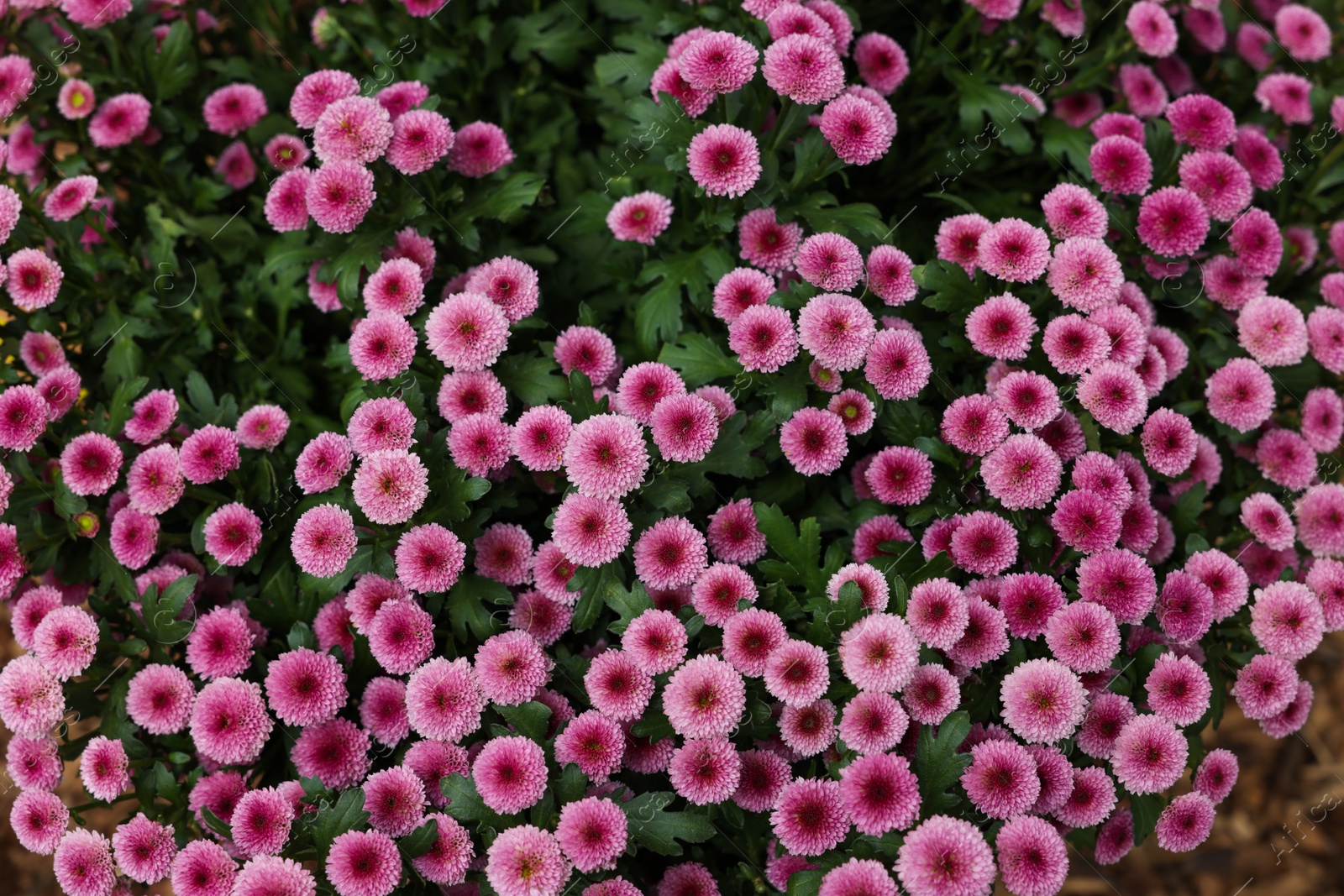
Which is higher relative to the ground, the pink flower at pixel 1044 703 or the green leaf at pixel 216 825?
the green leaf at pixel 216 825

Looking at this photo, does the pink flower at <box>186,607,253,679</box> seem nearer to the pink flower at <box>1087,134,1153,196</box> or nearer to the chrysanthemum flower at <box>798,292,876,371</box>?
the chrysanthemum flower at <box>798,292,876,371</box>

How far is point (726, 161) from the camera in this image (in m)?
2.26

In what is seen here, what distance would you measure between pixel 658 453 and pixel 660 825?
A: 29.2 inches

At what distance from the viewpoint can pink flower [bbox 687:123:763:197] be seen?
225cm

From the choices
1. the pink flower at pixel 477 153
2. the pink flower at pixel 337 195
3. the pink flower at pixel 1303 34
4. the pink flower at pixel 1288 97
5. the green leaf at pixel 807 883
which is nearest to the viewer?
the green leaf at pixel 807 883

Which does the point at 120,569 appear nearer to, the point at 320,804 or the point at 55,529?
the point at 55,529

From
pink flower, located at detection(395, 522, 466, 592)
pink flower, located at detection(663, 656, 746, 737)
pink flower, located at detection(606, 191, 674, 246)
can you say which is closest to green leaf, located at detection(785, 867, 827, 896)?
pink flower, located at detection(663, 656, 746, 737)

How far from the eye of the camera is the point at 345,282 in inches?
92.6

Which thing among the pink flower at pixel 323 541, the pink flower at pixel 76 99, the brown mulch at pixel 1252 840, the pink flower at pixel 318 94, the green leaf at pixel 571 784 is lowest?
the brown mulch at pixel 1252 840

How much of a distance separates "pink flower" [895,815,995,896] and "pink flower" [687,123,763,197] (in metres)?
1.38

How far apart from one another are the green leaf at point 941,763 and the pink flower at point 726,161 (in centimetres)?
122

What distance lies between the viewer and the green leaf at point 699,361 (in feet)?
7.45

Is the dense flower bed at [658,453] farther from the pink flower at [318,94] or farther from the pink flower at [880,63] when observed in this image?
the pink flower at [880,63]

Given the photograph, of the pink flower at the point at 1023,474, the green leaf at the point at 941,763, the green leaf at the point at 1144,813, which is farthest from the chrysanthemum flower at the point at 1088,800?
the pink flower at the point at 1023,474
